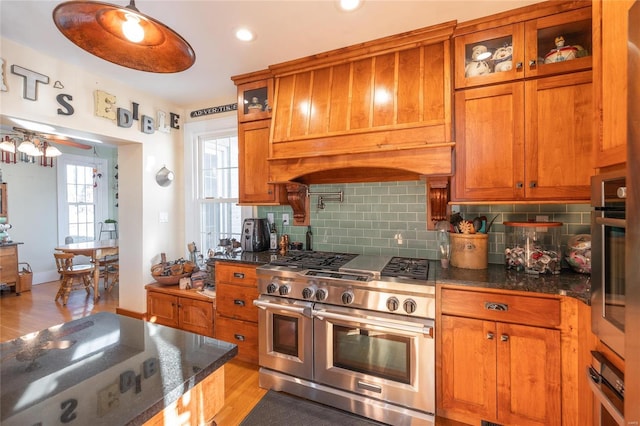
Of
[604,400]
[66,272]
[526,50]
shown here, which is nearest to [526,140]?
[526,50]

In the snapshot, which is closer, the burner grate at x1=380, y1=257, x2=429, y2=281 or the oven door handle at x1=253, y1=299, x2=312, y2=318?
the burner grate at x1=380, y1=257, x2=429, y2=281

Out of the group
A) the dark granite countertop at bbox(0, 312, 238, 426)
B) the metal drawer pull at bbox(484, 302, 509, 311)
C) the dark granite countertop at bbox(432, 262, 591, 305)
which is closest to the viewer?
the dark granite countertop at bbox(0, 312, 238, 426)

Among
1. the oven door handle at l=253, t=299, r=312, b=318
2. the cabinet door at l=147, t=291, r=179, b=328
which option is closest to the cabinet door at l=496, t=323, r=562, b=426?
the oven door handle at l=253, t=299, r=312, b=318

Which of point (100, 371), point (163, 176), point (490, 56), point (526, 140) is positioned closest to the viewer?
point (100, 371)

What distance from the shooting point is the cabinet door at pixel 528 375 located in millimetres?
1525

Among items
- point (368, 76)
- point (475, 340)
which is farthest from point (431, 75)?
point (475, 340)

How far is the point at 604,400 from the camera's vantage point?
107 centimetres

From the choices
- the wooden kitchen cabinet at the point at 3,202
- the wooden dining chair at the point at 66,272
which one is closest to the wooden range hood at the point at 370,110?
the wooden dining chair at the point at 66,272

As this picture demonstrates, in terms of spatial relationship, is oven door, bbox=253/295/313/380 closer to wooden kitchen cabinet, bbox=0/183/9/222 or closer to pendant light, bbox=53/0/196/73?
pendant light, bbox=53/0/196/73

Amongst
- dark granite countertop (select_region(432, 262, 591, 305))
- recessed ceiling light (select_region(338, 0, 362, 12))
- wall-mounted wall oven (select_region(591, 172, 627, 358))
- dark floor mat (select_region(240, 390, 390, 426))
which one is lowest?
dark floor mat (select_region(240, 390, 390, 426))

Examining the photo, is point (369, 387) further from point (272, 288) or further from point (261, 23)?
point (261, 23)

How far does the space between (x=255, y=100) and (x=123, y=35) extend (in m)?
1.75

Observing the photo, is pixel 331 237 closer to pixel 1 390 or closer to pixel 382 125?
pixel 382 125

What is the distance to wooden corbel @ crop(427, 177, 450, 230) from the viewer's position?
203 centimetres
